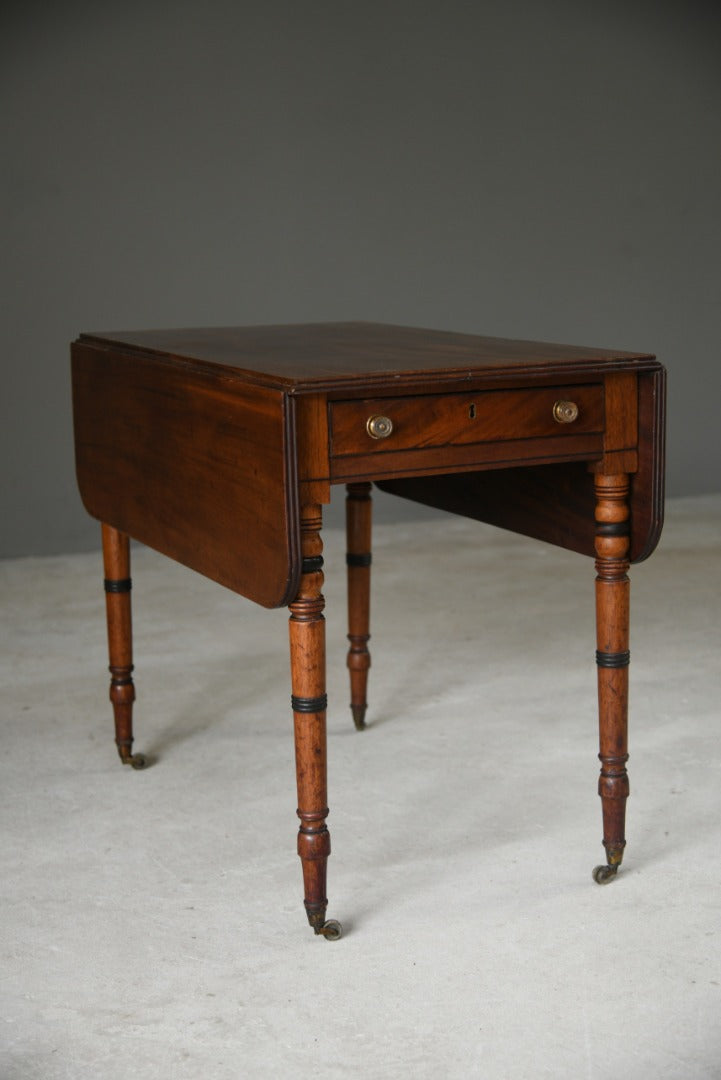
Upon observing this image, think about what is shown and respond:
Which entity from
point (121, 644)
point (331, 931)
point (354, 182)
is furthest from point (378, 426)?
point (354, 182)

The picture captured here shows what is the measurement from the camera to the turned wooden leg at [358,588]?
9.46 feet

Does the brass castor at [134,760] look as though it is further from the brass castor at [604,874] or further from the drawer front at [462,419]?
the drawer front at [462,419]

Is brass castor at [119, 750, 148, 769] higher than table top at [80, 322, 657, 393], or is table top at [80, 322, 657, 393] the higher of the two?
table top at [80, 322, 657, 393]

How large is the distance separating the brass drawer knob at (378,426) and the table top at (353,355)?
0.05 m

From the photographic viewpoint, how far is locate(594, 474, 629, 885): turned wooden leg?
212cm

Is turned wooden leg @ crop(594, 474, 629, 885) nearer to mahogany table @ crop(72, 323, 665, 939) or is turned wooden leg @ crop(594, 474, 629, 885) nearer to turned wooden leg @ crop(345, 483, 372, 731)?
mahogany table @ crop(72, 323, 665, 939)

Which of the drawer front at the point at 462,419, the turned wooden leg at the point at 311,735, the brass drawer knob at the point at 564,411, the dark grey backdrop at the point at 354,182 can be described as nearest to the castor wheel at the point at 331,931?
the turned wooden leg at the point at 311,735

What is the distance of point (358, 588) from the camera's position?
9.54 ft

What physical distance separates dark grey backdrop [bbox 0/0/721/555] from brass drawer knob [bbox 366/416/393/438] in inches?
121

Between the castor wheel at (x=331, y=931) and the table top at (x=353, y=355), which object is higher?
the table top at (x=353, y=355)

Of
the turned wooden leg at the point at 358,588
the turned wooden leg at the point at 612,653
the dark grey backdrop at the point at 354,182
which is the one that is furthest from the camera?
the dark grey backdrop at the point at 354,182

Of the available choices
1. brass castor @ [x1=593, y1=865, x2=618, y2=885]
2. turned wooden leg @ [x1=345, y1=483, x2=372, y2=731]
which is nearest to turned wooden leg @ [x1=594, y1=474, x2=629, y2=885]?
brass castor @ [x1=593, y1=865, x2=618, y2=885]

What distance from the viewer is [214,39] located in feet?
15.7

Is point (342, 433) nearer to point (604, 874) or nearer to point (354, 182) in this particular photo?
point (604, 874)
